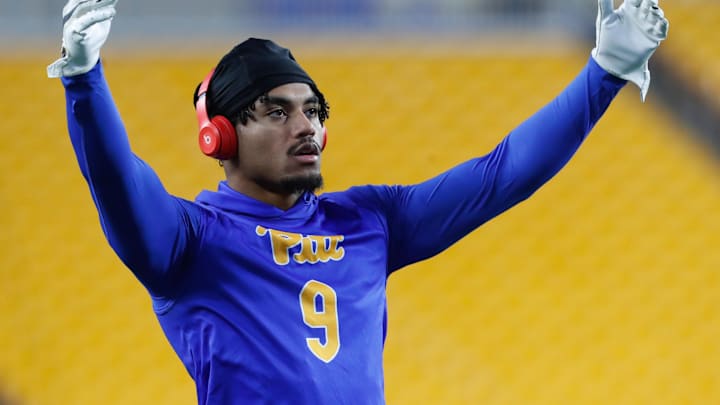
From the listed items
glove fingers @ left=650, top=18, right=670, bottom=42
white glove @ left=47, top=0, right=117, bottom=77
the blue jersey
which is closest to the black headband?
the blue jersey

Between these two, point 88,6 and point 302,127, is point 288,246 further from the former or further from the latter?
point 88,6

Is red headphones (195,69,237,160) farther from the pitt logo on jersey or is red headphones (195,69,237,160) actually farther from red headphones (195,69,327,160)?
the pitt logo on jersey

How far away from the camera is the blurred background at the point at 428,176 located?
12.4ft

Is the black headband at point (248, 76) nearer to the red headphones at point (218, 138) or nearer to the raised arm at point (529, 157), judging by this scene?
the red headphones at point (218, 138)

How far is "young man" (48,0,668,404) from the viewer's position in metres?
1.42

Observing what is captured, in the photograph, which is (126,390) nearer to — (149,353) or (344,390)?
(149,353)

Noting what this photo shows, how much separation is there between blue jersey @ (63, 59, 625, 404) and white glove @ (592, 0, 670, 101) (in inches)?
1.0

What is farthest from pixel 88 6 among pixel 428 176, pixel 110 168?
pixel 428 176

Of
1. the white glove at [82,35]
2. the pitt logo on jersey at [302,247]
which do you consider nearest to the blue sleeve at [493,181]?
the pitt logo on jersey at [302,247]

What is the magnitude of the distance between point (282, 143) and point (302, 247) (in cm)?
15

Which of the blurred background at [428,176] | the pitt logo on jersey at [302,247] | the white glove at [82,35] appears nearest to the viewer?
the white glove at [82,35]

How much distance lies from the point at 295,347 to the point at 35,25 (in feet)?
8.88

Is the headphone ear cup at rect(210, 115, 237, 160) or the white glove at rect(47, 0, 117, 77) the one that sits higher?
the white glove at rect(47, 0, 117, 77)

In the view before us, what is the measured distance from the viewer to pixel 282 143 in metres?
1.60
